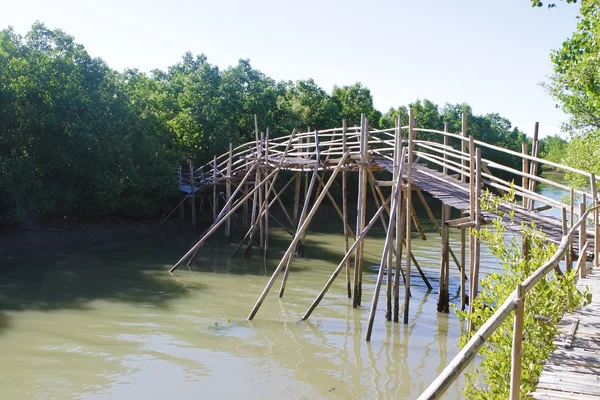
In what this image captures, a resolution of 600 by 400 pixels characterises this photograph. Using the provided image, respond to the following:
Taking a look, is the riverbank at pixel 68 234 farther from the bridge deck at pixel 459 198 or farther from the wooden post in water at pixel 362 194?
the bridge deck at pixel 459 198

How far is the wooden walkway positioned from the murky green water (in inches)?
117

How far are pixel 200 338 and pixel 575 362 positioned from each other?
22.4 feet

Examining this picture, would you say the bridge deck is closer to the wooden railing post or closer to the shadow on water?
the wooden railing post

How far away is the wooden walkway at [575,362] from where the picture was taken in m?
3.61

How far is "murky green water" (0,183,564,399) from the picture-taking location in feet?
25.6

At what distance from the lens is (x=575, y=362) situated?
411cm

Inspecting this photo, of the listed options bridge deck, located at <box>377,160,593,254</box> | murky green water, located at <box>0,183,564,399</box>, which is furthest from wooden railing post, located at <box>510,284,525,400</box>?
murky green water, located at <box>0,183,564,399</box>

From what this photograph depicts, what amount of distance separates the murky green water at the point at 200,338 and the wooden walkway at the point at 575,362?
117 inches

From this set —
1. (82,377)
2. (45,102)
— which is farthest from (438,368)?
(45,102)

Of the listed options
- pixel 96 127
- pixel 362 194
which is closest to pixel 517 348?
pixel 362 194

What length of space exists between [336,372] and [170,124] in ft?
64.2

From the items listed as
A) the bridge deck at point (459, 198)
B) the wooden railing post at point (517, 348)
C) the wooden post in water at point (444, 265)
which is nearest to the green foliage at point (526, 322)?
the wooden railing post at point (517, 348)

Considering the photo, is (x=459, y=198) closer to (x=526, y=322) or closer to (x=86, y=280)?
(x=526, y=322)

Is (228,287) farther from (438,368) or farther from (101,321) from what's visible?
(438,368)
